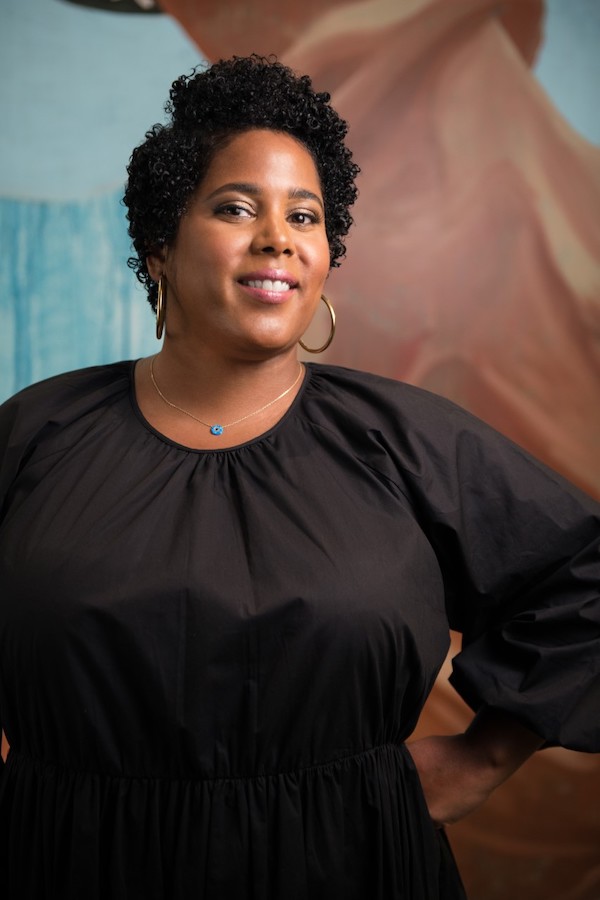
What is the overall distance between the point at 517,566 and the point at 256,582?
0.40 meters

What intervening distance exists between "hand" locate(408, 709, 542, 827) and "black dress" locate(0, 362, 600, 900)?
8 cm

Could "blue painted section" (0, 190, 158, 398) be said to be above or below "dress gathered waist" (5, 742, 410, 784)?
above

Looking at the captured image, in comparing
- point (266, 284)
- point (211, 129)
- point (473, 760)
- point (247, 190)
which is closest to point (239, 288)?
point (266, 284)

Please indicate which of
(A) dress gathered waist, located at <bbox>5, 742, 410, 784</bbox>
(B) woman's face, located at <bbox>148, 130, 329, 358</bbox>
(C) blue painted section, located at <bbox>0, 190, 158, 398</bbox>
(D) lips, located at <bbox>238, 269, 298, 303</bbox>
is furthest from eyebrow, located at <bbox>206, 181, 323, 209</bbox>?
(C) blue painted section, located at <bbox>0, 190, 158, 398</bbox>

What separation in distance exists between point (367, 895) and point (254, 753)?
0.25 meters

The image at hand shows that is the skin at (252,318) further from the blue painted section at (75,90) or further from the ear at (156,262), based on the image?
the blue painted section at (75,90)

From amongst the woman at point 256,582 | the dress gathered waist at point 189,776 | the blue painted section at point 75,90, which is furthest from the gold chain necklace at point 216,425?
the blue painted section at point 75,90

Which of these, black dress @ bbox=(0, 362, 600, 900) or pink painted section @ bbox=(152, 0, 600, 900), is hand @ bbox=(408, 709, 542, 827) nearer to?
black dress @ bbox=(0, 362, 600, 900)

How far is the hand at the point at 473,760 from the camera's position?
1.50 meters

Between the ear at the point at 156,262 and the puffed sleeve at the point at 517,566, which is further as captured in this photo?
the ear at the point at 156,262

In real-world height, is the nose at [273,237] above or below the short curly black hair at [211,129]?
below

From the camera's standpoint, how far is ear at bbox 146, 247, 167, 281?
5.09 feet

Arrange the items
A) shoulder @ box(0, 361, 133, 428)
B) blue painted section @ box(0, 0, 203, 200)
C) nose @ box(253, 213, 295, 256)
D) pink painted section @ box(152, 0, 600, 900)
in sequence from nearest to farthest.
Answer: nose @ box(253, 213, 295, 256), shoulder @ box(0, 361, 133, 428), blue painted section @ box(0, 0, 203, 200), pink painted section @ box(152, 0, 600, 900)

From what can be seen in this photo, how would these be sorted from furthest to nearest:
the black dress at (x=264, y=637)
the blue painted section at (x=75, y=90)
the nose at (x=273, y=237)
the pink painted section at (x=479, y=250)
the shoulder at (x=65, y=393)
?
1. the pink painted section at (x=479, y=250)
2. the blue painted section at (x=75, y=90)
3. the shoulder at (x=65, y=393)
4. the nose at (x=273, y=237)
5. the black dress at (x=264, y=637)
